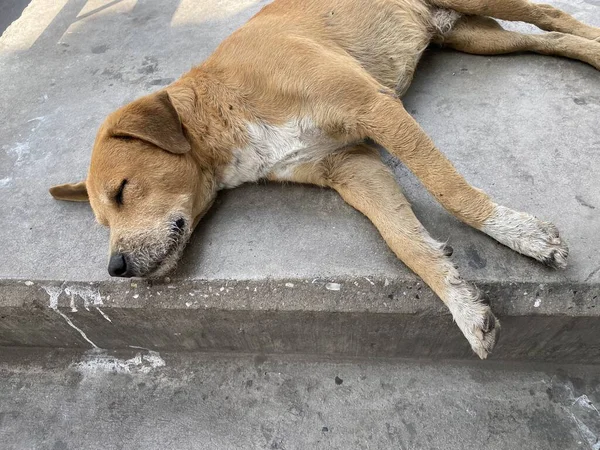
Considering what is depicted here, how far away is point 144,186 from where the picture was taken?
8.70 ft

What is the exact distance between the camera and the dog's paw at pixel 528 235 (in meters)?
2.38

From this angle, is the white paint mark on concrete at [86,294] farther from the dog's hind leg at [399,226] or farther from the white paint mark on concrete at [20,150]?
the white paint mark on concrete at [20,150]

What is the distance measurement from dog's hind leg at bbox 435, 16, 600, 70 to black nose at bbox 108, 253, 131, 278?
305 cm

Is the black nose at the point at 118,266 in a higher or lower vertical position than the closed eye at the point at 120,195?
lower

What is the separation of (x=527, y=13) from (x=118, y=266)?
3532mm

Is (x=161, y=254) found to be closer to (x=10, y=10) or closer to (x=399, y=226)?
(x=399, y=226)

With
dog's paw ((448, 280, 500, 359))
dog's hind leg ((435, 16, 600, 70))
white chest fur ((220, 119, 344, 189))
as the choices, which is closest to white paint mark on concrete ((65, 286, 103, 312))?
white chest fur ((220, 119, 344, 189))

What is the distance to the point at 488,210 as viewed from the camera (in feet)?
8.22

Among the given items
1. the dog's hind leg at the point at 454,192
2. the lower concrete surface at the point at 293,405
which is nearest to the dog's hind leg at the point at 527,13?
the dog's hind leg at the point at 454,192

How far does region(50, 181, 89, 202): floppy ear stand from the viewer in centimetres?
314

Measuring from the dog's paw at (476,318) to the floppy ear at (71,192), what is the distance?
2471 millimetres

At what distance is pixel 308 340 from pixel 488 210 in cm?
134

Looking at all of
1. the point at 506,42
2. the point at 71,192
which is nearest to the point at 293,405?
the point at 71,192

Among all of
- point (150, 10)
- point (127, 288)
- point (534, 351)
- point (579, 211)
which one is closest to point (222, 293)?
point (127, 288)
